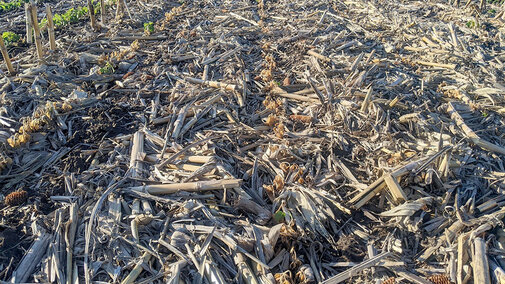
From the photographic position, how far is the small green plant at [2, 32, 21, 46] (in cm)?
681

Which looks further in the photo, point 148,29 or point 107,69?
point 148,29

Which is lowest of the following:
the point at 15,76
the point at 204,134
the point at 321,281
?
the point at 321,281

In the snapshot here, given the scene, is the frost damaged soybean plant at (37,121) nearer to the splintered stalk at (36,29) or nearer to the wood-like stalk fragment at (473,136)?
the splintered stalk at (36,29)

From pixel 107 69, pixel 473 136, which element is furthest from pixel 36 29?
pixel 473 136

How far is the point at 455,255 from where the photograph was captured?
128 inches

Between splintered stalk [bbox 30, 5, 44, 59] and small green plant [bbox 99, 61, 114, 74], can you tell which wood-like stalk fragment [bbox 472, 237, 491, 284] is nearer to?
small green plant [bbox 99, 61, 114, 74]

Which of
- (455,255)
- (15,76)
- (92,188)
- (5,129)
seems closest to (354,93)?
(455,255)

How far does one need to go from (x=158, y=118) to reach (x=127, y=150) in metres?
0.70

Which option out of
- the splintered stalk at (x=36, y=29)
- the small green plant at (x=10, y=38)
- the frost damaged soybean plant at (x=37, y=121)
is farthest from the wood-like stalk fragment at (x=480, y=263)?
the small green plant at (x=10, y=38)

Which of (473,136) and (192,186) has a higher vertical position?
(473,136)

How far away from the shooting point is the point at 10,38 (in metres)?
6.85

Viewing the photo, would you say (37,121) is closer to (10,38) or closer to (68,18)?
(10,38)

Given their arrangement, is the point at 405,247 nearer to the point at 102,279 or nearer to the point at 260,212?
the point at 260,212

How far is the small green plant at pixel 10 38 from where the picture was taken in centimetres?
681
